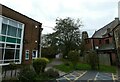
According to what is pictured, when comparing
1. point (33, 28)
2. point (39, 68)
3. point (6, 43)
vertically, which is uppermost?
point (33, 28)

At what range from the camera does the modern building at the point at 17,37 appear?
18.8 m

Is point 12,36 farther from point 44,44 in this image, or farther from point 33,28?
point 44,44

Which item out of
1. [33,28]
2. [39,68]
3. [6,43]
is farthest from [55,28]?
[39,68]

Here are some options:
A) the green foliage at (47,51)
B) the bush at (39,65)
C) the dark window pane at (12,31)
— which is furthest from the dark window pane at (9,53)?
the green foliage at (47,51)

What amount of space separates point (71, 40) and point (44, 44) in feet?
25.3

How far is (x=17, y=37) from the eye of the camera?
Result: 21547 millimetres

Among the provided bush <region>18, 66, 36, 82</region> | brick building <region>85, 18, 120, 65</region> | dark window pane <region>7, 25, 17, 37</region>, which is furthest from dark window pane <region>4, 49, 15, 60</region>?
brick building <region>85, 18, 120, 65</region>

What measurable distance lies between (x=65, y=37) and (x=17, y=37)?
76.4 feet

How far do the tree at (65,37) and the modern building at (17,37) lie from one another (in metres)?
15.9

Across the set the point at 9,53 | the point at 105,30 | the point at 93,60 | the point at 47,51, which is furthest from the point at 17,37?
the point at 105,30

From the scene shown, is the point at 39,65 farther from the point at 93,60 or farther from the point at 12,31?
the point at 93,60

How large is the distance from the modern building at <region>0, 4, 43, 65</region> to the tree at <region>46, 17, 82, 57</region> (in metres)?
15.9

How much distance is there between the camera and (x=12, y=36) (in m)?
20.3

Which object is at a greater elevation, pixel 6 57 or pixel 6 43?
pixel 6 43
